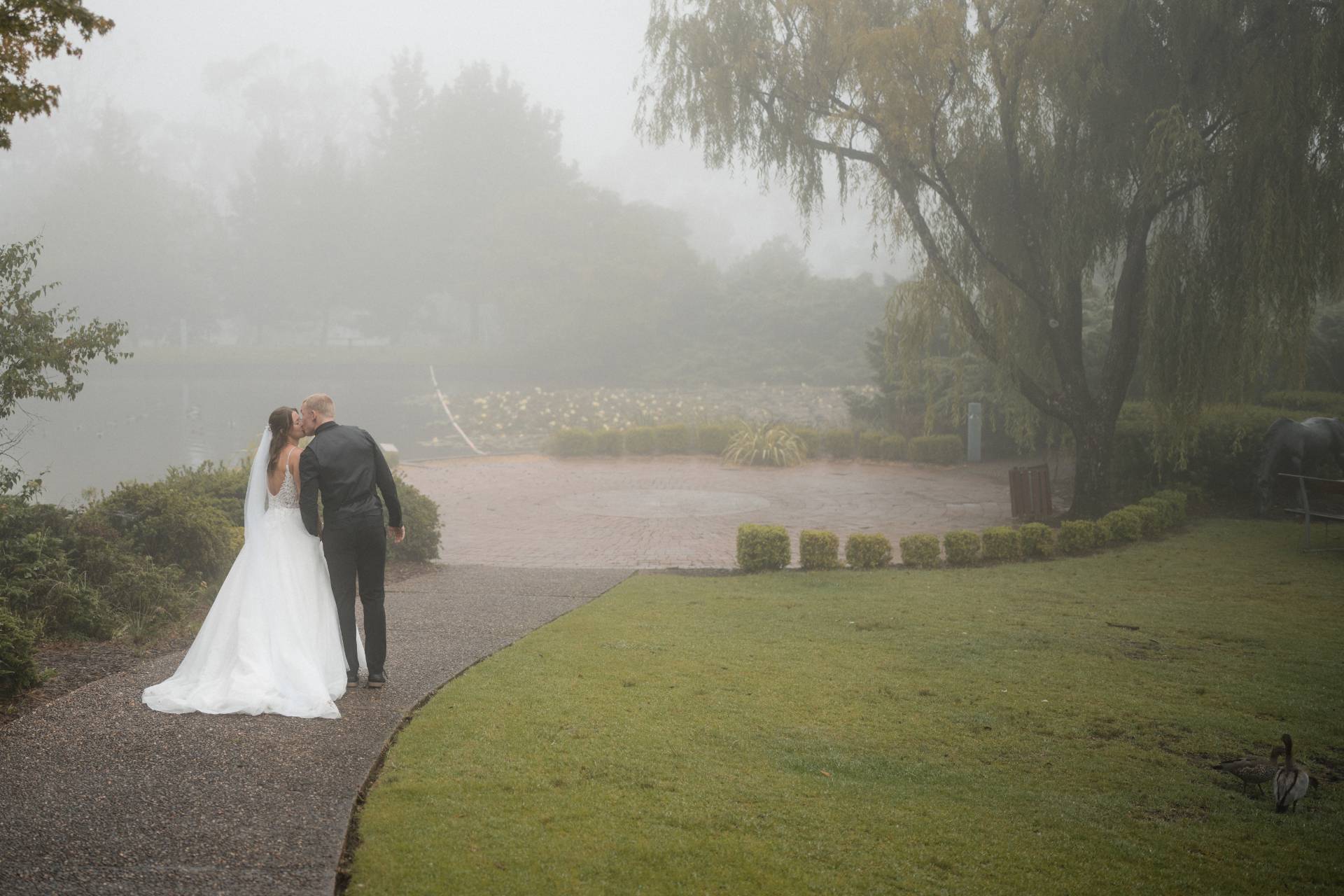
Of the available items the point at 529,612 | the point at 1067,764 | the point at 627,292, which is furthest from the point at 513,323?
the point at 1067,764

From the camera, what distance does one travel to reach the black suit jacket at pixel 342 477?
6.01 meters

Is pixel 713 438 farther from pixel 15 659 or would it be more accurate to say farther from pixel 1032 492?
pixel 15 659

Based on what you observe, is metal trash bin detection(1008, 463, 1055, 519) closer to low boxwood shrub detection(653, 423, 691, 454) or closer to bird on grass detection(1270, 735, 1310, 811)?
bird on grass detection(1270, 735, 1310, 811)

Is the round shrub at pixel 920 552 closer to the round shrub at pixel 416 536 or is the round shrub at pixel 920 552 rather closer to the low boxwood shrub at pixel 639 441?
the round shrub at pixel 416 536

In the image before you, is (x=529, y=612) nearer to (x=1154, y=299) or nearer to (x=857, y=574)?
(x=857, y=574)

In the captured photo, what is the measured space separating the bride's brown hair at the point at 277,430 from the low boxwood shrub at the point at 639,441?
67.2ft

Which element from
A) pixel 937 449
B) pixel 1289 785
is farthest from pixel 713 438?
pixel 1289 785

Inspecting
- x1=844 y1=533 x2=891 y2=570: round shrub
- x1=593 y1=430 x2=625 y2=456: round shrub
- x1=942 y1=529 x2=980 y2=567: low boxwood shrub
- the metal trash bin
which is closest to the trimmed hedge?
x1=593 y1=430 x2=625 y2=456: round shrub

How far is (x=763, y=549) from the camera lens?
11.5m

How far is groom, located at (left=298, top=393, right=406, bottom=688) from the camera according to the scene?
19.8 ft

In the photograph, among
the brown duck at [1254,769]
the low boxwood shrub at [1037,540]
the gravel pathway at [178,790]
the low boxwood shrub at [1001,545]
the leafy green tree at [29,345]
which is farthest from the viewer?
the low boxwood shrub at [1037,540]

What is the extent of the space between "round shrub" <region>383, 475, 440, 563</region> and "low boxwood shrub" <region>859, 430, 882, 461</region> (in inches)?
603

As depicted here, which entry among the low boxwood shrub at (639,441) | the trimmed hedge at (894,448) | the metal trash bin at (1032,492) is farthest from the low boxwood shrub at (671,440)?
the metal trash bin at (1032,492)

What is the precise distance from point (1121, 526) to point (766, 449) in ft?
39.7
